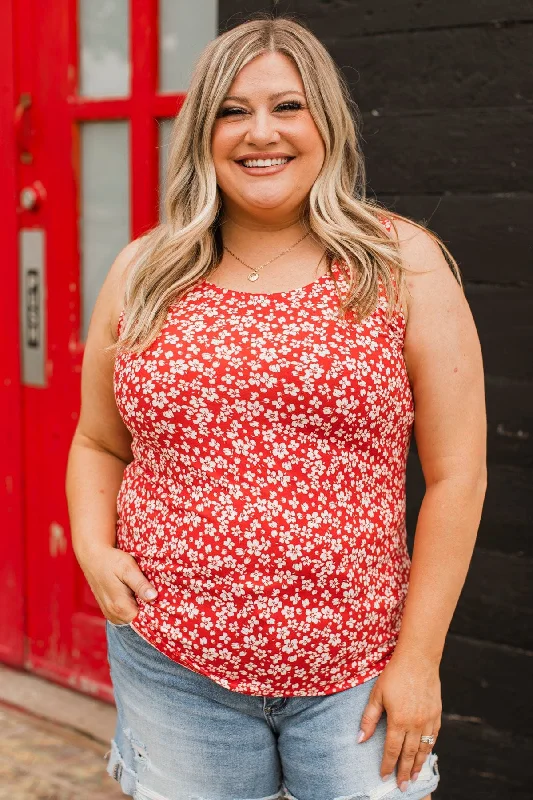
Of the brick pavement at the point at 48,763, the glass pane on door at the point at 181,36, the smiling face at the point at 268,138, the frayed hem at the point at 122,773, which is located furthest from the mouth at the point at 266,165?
the brick pavement at the point at 48,763

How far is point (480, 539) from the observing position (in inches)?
92.4

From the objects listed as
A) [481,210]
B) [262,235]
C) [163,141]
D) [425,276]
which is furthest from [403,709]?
[163,141]

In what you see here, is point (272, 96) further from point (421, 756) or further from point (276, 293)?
point (421, 756)

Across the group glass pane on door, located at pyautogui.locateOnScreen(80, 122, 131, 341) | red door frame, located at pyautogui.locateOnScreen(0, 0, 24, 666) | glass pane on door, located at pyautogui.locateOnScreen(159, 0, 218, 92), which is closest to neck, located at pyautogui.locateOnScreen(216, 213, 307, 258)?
glass pane on door, located at pyautogui.locateOnScreen(159, 0, 218, 92)

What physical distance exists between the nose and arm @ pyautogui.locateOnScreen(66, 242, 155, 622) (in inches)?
13.0

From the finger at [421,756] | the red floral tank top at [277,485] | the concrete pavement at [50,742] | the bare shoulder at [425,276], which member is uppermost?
the bare shoulder at [425,276]

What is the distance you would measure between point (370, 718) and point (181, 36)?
2.03 metres

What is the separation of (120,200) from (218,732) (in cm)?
188

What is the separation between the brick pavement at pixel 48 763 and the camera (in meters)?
2.83

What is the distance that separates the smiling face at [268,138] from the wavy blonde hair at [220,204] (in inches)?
0.6

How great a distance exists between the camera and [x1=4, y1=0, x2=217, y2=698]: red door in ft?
9.58

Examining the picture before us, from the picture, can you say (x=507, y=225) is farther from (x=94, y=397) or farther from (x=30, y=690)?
(x=30, y=690)

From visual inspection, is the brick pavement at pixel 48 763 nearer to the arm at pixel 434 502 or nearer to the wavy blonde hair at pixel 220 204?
the arm at pixel 434 502

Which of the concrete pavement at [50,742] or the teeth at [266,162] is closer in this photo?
the teeth at [266,162]
